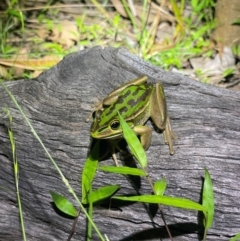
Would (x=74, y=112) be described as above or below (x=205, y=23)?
below

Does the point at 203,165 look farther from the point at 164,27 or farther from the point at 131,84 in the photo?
the point at 164,27

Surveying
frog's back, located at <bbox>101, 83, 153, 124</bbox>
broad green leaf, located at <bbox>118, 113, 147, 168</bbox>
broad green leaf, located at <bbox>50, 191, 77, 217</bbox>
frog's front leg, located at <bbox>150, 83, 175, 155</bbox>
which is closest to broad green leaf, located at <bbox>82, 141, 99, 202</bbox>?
broad green leaf, located at <bbox>50, 191, 77, 217</bbox>

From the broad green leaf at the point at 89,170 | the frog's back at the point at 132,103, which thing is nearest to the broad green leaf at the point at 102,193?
the broad green leaf at the point at 89,170

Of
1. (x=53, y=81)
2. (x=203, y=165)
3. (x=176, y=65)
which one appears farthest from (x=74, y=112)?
(x=176, y=65)

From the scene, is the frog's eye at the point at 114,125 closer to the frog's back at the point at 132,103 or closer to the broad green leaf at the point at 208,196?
the frog's back at the point at 132,103

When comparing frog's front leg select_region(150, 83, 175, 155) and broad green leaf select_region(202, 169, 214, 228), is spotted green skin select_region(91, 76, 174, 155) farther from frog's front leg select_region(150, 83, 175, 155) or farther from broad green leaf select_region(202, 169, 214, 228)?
broad green leaf select_region(202, 169, 214, 228)
